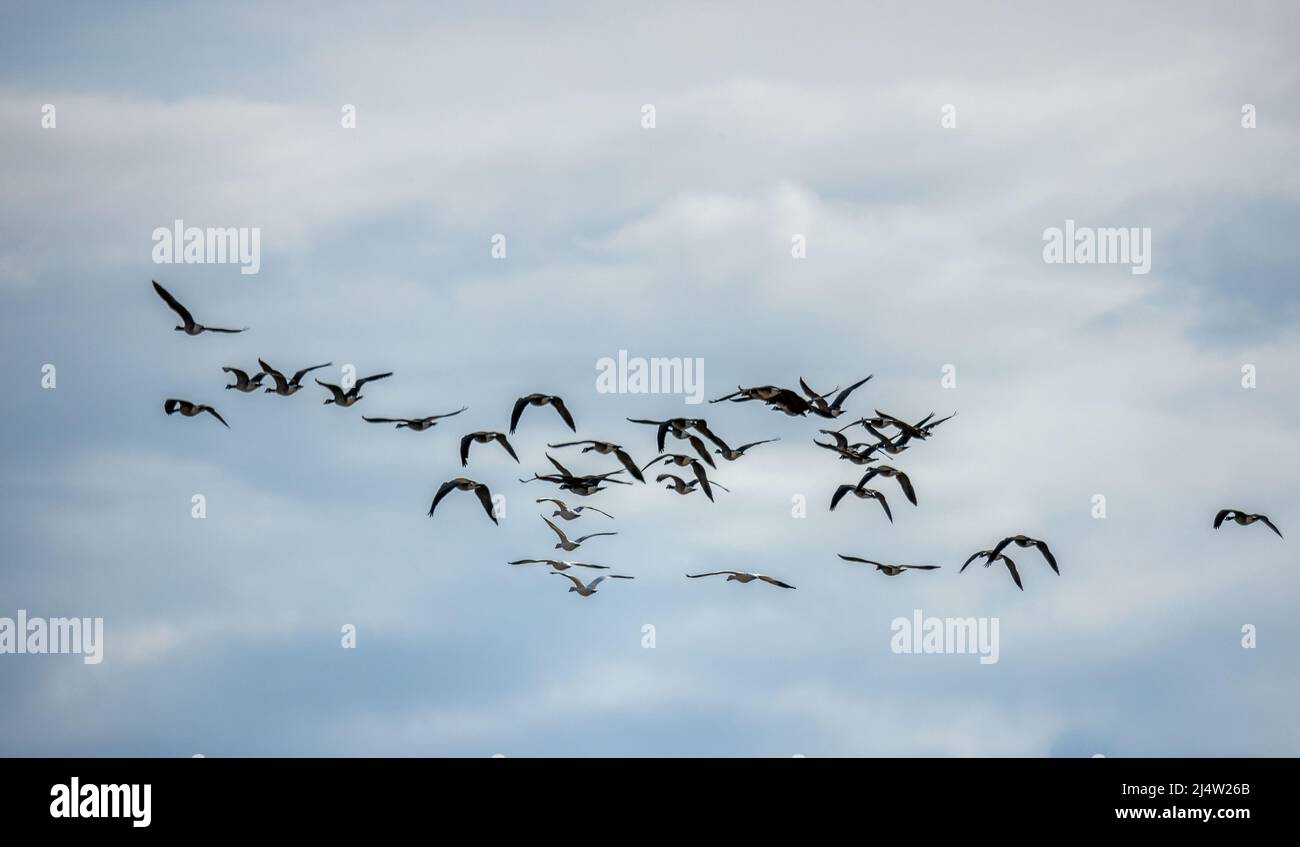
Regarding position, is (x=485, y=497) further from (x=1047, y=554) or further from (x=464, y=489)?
(x=1047, y=554)

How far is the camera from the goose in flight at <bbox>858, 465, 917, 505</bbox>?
56625 mm

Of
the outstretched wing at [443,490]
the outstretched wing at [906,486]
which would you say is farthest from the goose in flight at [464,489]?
the outstretched wing at [906,486]

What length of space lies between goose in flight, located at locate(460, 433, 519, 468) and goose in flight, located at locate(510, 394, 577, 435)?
1.89ft

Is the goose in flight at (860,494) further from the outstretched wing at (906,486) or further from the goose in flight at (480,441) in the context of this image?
the goose in flight at (480,441)

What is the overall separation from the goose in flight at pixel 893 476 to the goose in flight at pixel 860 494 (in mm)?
737

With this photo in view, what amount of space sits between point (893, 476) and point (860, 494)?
1.77 m

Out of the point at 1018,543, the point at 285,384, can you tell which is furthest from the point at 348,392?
the point at 1018,543

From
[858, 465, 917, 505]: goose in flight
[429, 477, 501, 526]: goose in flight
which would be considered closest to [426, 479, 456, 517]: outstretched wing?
[429, 477, 501, 526]: goose in flight

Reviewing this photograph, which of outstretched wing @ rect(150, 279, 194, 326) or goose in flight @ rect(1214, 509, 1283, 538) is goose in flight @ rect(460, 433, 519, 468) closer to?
outstretched wing @ rect(150, 279, 194, 326)

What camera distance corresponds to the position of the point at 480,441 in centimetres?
5409

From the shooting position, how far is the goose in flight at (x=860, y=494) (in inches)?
2266
